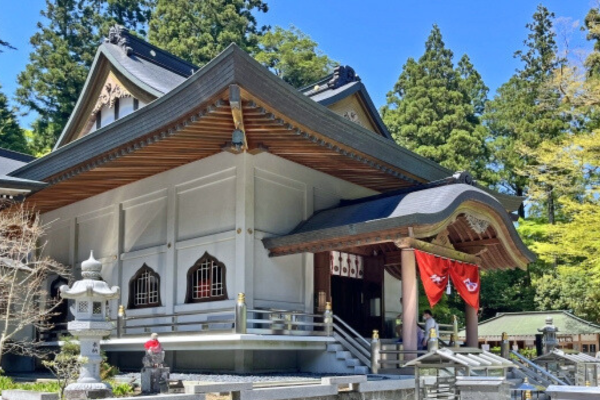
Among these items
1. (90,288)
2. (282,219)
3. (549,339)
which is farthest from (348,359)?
(549,339)

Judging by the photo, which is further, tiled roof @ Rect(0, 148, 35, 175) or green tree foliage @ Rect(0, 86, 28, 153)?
green tree foliage @ Rect(0, 86, 28, 153)

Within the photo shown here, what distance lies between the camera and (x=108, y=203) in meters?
18.6

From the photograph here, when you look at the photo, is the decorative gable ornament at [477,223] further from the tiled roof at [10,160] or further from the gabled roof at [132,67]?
the tiled roof at [10,160]

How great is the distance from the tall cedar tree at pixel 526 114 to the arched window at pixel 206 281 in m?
21.4

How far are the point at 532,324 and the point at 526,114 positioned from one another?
1300 cm

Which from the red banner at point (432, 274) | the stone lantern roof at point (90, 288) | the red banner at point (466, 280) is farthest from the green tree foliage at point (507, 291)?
the stone lantern roof at point (90, 288)

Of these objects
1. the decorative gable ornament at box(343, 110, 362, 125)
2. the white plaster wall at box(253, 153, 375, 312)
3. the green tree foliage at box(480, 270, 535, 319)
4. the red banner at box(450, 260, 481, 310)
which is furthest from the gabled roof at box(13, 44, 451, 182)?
the green tree foliage at box(480, 270, 535, 319)

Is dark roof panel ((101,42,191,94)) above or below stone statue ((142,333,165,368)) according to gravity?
above

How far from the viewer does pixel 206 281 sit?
15.5 meters

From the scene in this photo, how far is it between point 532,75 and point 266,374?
31.3m

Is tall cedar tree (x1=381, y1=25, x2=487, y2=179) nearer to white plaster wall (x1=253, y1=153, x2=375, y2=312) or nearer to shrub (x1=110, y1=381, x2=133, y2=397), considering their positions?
white plaster wall (x1=253, y1=153, x2=375, y2=312)

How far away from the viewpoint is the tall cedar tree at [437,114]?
1421 inches

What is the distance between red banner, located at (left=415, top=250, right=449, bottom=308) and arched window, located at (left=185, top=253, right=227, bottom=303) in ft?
13.9

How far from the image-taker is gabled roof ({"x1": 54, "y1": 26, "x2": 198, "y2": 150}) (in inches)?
744
